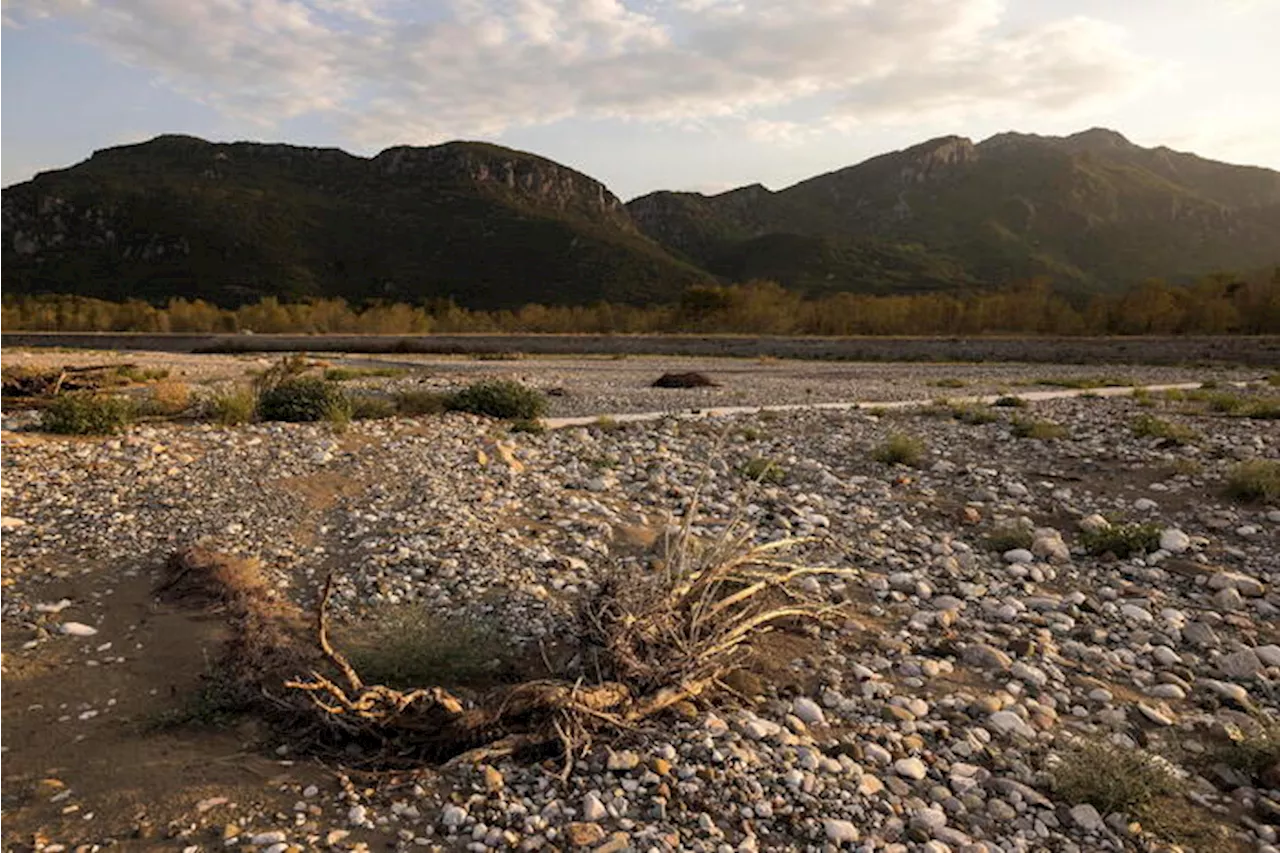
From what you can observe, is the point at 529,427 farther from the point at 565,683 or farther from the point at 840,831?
the point at 840,831

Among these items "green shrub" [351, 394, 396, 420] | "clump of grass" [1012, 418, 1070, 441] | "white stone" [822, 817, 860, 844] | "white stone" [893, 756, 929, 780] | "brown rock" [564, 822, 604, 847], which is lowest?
"white stone" [893, 756, 929, 780]

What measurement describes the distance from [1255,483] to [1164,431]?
414 cm

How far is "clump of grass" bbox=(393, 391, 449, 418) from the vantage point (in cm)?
1503

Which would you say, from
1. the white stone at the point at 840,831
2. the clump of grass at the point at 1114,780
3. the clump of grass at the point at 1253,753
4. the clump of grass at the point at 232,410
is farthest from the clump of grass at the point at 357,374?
the clump of grass at the point at 1253,753

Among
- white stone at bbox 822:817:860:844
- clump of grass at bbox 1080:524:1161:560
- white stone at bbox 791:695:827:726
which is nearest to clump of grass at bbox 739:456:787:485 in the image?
clump of grass at bbox 1080:524:1161:560

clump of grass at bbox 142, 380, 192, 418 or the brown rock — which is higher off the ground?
clump of grass at bbox 142, 380, 192, 418

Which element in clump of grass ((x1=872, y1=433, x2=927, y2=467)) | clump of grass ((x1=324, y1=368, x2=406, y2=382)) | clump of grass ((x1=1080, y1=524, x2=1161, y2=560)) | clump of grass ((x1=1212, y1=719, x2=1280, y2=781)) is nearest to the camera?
clump of grass ((x1=1212, y1=719, x2=1280, y2=781))

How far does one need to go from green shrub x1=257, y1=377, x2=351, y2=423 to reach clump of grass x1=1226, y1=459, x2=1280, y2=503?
12546 mm

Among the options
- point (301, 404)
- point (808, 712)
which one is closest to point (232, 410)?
point (301, 404)

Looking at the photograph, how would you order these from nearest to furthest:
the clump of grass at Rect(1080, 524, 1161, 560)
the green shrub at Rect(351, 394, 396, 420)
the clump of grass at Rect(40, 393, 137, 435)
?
the clump of grass at Rect(1080, 524, 1161, 560) → the clump of grass at Rect(40, 393, 137, 435) → the green shrub at Rect(351, 394, 396, 420)

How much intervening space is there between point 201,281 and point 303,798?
9864cm

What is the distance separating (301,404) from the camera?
13.5 meters

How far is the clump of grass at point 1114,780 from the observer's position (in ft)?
13.3

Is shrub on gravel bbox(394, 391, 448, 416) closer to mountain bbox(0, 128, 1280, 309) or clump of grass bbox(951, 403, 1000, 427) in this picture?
clump of grass bbox(951, 403, 1000, 427)
